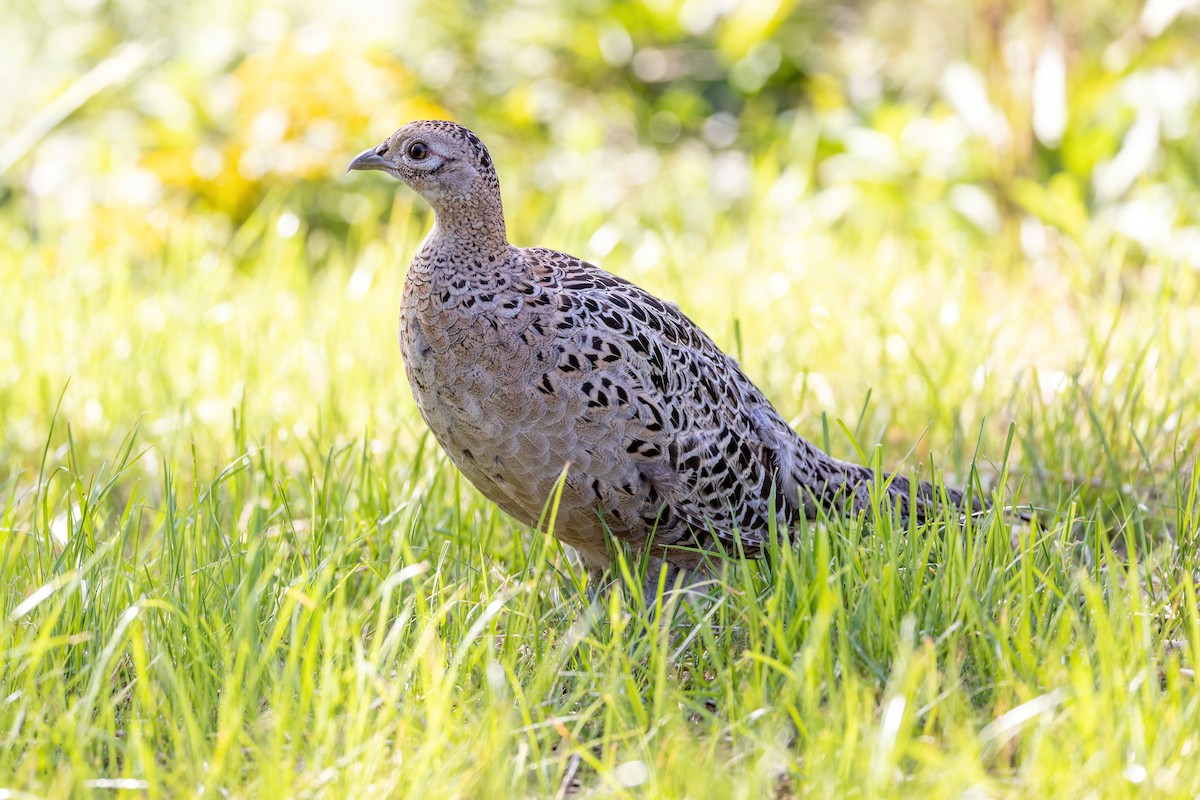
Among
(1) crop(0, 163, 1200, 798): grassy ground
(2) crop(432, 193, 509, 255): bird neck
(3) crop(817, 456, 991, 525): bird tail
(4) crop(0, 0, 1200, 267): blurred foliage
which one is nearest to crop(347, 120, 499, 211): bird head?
(2) crop(432, 193, 509, 255): bird neck

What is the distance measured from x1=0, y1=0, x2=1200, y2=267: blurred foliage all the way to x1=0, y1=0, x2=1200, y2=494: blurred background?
2cm

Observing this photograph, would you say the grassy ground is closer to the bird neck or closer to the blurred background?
the blurred background

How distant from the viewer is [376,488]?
4191mm

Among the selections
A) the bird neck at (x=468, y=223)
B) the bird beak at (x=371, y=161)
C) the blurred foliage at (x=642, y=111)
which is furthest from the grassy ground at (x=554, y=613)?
the blurred foliage at (x=642, y=111)

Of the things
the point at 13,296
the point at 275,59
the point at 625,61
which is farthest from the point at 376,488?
Answer: the point at 625,61

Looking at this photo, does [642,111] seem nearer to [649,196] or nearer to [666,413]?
[649,196]

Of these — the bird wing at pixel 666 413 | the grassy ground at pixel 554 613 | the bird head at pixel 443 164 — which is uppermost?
the bird head at pixel 443 164

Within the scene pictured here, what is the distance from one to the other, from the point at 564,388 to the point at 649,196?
544cm

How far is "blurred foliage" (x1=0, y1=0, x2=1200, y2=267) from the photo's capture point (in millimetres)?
7238

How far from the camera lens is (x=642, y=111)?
925cm

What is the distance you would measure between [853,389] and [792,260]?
63.3 inches

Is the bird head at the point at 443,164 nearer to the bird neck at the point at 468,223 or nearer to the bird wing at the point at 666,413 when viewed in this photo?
the bird neck at the point at 468,223

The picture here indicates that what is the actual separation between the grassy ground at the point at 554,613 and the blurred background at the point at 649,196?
0.06 meters

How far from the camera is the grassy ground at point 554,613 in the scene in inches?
97.3
